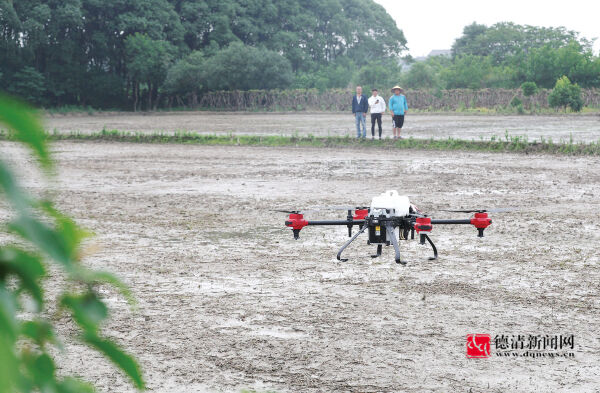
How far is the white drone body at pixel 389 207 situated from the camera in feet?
23.1

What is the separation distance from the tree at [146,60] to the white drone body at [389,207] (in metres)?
52.8

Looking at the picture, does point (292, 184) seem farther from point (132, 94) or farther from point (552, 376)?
point (132, 94)

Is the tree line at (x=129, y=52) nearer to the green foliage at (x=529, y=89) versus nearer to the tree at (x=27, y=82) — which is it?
the tree at (x=27, y=82)

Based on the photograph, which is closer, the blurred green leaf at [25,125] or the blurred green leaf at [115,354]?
the blurred green leaf at [25,125]

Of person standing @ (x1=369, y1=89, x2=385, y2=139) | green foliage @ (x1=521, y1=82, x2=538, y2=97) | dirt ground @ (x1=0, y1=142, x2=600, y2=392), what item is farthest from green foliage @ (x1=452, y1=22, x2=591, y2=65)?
dirt ground @ (x1=0, y1=142, x2=600, y2=392)

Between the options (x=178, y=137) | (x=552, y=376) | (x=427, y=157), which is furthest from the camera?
(x=178, y=137)

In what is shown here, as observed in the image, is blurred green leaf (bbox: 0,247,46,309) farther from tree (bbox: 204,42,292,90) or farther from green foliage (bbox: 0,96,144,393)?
tree (bbox: 204,42,292,90)

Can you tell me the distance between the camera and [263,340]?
5.27 metres

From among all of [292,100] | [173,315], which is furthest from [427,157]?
[292,100]

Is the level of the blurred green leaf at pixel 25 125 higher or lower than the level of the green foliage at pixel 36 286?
higher

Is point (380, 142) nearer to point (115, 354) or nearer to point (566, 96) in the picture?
point (115, 354)

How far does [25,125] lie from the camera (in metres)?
0.51

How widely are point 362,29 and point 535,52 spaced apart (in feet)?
142

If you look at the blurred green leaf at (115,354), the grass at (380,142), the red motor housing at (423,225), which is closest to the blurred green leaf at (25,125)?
the blurred green leaf at (115,354)
